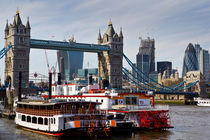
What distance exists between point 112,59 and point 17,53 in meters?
36.4

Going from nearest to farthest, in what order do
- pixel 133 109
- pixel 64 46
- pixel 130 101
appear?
pixel 133 109 < pixel 130 101 < pixel 64 46

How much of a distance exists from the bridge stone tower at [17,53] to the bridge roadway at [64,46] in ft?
11.3

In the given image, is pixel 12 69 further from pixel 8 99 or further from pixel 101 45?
pixel 101 45

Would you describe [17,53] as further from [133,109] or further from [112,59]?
[133,109]

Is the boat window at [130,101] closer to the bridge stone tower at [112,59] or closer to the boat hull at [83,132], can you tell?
the boat hull at [83,132]

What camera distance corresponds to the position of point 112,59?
117812mm

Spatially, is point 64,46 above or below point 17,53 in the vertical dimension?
above

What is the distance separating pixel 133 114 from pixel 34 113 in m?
11.5

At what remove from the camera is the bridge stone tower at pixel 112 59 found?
117 m

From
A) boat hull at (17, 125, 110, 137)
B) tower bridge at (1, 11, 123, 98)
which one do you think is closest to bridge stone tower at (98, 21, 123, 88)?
tower bridge at (1, 11, 123, 98)

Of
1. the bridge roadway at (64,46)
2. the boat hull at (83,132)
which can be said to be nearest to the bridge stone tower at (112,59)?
the bridge roadway at (64,46)

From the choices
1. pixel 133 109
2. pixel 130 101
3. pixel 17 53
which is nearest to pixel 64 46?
pixel 17 53

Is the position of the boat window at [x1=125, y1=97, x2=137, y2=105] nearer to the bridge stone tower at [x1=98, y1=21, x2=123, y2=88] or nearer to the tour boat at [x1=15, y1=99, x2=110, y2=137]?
the tour boat at [x1=15, y1=99, x2=110, y2=137]

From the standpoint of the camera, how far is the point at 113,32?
122 metres
